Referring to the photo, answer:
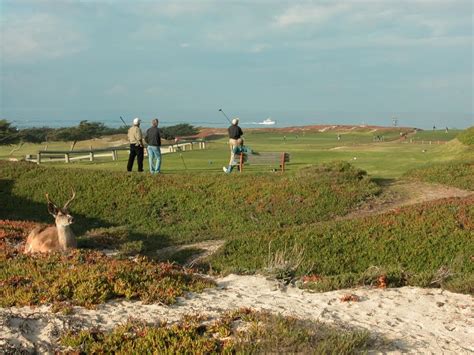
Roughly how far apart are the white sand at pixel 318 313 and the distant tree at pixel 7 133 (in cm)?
3691

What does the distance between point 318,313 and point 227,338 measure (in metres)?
1.70

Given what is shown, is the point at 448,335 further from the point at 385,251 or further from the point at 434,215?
the point at 434,215

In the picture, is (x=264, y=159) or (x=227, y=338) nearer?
(x=227, y=338)

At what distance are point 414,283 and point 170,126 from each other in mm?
56440

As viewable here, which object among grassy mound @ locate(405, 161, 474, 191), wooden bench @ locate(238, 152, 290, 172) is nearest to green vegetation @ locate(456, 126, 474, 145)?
grassy mound @ locate(405, 161, 474, 191)

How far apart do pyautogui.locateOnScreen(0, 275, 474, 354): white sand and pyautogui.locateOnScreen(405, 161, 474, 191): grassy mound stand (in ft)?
47.4

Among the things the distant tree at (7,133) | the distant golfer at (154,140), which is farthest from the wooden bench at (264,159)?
the distant tree at (7,133)

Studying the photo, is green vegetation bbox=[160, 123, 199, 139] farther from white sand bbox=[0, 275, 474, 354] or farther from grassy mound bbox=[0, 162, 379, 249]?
white sand bbox=[0, 275, 474, 354]

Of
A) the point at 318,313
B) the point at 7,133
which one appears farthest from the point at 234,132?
the point at 7,133

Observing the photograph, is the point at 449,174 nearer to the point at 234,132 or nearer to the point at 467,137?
the point at 234,132

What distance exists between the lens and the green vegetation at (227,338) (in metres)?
6.32

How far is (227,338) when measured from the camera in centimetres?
668

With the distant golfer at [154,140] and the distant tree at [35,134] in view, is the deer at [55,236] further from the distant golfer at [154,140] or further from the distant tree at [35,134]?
the distant tree at [35,134]

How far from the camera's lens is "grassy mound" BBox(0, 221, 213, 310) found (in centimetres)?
773
